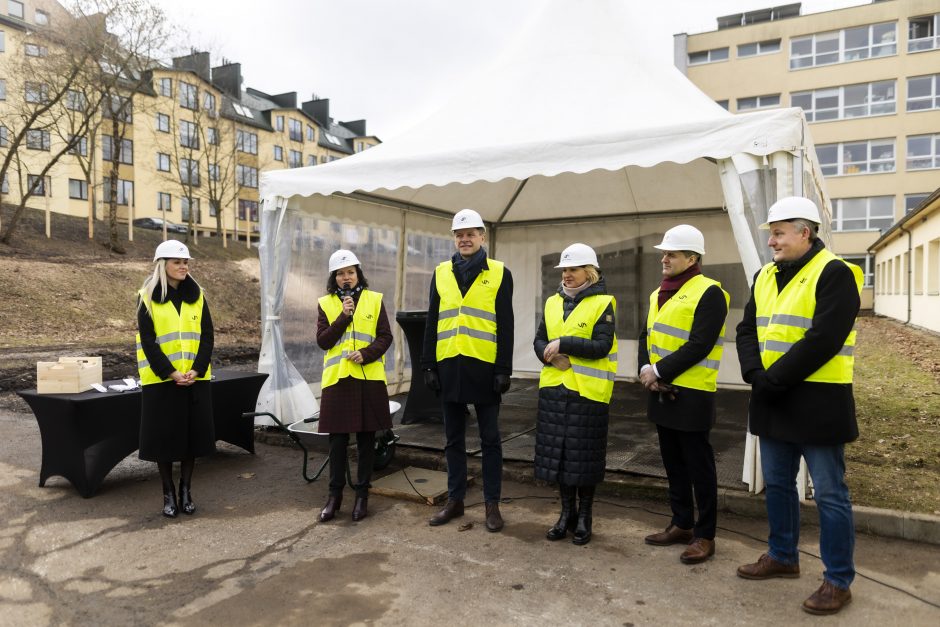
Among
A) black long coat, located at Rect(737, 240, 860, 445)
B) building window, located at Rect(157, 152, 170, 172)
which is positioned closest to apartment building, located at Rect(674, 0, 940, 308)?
building window, located at Rect(157, 152, 170, 172)

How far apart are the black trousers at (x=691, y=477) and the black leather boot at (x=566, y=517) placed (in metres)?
0.58

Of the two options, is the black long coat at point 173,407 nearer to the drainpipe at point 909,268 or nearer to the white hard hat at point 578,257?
the white hard hat at point 578,257

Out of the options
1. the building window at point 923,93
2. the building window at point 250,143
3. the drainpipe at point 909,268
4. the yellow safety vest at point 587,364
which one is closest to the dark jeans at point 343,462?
the yellow safety vest at point 587,364

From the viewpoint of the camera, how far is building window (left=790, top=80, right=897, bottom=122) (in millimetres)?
32781

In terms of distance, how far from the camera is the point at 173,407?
4.40 metres

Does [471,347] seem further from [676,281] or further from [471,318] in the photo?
[676,281]

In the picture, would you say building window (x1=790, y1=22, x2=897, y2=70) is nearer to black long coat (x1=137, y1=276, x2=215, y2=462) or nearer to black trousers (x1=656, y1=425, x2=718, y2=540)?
black trousers (x1=656, y1=425, x2=718, y2=540)

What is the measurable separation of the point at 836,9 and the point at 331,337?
127ft

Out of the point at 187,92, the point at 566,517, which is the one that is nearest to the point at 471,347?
the point at 566,517

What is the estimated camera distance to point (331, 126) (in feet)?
188

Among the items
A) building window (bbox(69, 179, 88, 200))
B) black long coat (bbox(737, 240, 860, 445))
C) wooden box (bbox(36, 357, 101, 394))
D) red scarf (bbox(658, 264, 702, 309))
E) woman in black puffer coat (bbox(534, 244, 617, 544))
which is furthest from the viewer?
building window (bbox(69, 179, 88, 200))

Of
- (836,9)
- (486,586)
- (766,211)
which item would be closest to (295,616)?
(486,586)

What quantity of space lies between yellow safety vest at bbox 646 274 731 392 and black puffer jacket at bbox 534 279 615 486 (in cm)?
28

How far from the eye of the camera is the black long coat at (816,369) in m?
2.90
